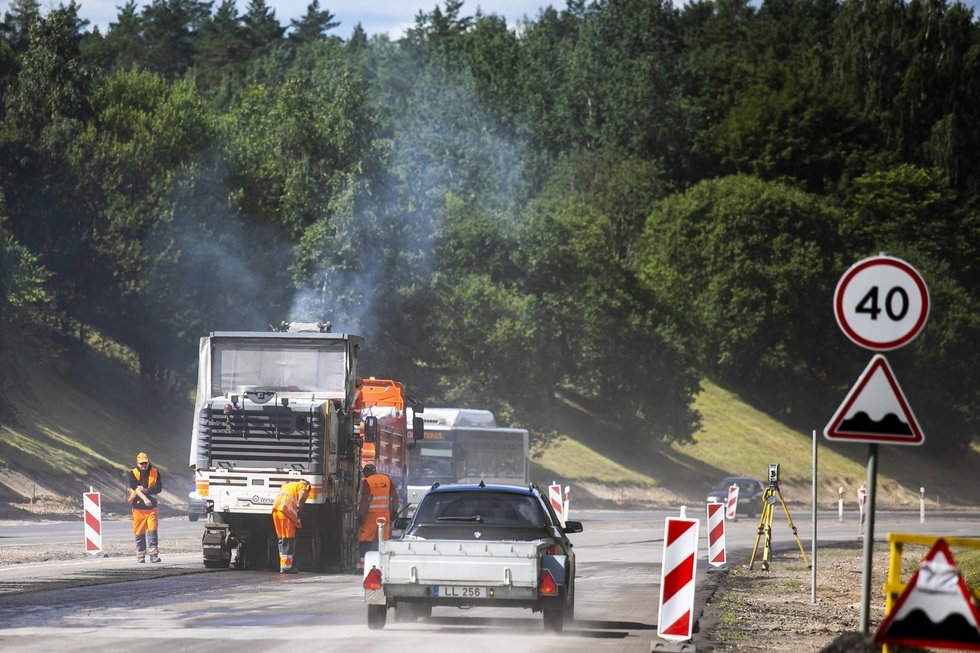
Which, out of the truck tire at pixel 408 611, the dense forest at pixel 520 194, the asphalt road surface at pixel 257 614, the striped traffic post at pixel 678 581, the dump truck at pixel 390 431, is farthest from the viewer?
the dense forest at pixel 520 194

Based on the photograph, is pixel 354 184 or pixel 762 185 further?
pixel 762 185

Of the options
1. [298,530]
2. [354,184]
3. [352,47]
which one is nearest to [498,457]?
[354,184]

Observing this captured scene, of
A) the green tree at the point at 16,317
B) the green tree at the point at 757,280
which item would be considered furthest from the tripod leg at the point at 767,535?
the green tree at the point at 757,280

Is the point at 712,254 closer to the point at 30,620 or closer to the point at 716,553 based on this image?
the point at 716,553

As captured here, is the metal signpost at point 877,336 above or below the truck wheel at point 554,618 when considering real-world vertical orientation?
above

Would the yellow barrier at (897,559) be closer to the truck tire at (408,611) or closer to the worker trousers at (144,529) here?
the truck tire at (408,611)

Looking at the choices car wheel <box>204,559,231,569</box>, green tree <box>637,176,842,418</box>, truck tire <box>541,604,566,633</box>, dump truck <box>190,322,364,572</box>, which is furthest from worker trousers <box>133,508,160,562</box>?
green tree <box>637,176,842,418</box>

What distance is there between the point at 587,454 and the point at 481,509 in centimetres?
5742

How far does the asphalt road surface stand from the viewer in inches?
590

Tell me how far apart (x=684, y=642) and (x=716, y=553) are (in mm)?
14703

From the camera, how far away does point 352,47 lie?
116 m

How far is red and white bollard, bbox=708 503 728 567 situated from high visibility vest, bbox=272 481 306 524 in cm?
731

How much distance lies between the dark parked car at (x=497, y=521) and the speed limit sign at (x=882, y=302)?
253 inches

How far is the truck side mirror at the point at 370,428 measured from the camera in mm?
29375
